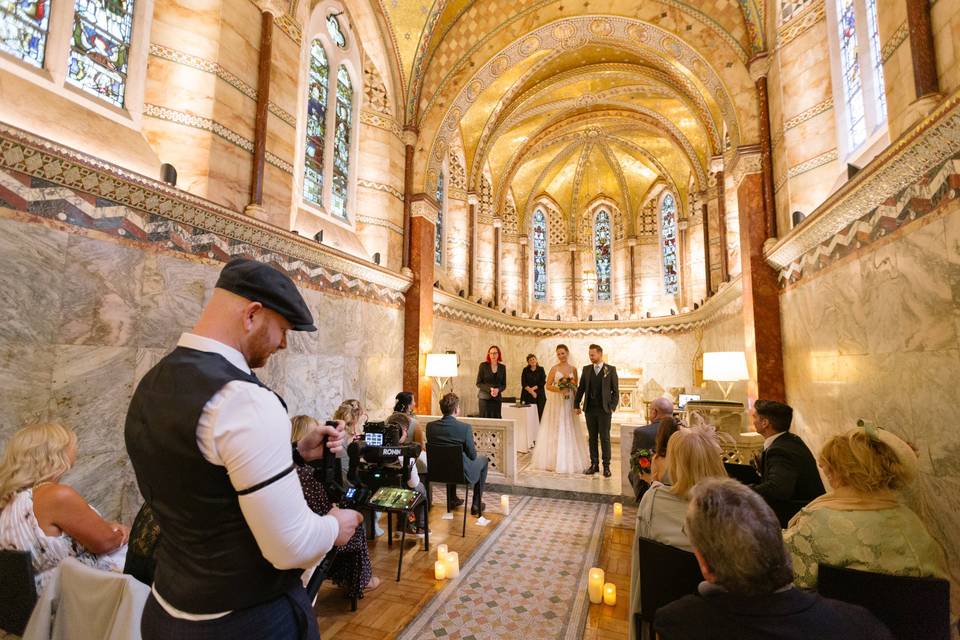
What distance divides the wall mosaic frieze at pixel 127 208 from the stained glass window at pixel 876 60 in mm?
6160

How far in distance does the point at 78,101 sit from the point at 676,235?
13792mm

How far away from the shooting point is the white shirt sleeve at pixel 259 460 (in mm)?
961

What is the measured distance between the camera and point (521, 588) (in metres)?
3.31

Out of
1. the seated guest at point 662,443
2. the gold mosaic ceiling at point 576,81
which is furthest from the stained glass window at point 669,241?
the seated guest at point 662,443

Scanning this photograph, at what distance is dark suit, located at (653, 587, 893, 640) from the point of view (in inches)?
43.8

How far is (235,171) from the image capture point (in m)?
4.74

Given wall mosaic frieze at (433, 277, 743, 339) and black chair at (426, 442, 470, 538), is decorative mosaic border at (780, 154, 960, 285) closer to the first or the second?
wall mosaic frieze at (433, 277, 743, 339)

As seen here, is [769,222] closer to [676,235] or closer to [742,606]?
[742,606]

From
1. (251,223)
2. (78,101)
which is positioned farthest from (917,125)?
(78,101)

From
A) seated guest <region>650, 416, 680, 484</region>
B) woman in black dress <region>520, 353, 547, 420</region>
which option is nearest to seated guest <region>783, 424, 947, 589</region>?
seated guest <region>650, 416, 680, 484</region>

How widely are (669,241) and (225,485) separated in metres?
15.1

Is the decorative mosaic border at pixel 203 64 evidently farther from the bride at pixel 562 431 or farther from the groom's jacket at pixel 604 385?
the groom's jacket at pixel 604 385

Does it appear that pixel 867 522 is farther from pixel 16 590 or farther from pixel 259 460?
pixel 16 590

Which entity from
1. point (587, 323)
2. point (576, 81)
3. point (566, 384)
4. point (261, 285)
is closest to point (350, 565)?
point (261, 285)
